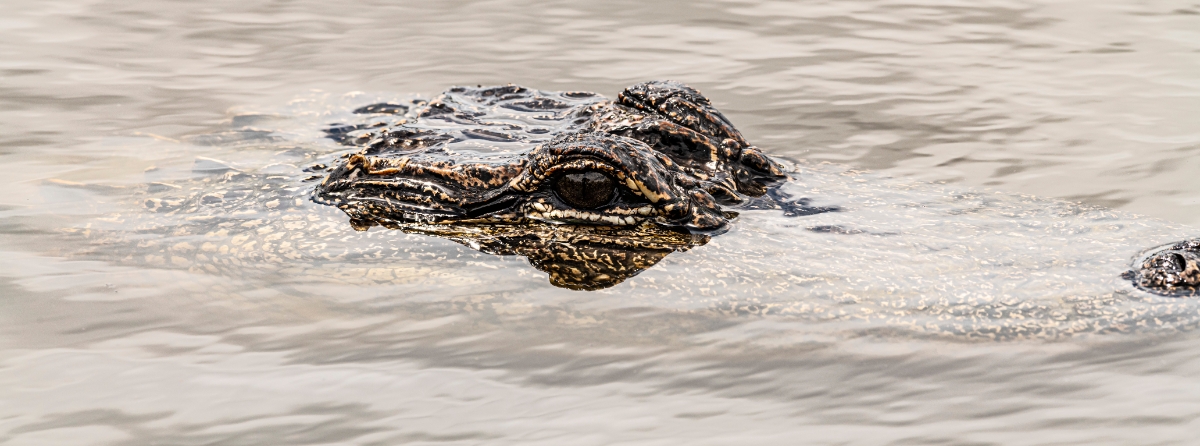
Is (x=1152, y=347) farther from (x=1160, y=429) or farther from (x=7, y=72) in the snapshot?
(x=7, y=72)

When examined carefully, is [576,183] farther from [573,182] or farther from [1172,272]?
[1172,272]

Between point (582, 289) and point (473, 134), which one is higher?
point (473, 134)

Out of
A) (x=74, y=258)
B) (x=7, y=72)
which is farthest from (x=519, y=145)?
(x=7, y=72)

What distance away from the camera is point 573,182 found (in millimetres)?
4453

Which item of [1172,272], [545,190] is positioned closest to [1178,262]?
[1172,272]

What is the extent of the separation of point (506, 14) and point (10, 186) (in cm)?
536

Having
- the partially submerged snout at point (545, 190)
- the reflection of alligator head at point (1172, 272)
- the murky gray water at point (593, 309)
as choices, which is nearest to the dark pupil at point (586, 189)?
the partially submerged snout at point (545, 190)

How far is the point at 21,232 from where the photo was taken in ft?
16.2

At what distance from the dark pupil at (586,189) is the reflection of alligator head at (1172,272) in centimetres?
211

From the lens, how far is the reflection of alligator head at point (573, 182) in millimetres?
4383

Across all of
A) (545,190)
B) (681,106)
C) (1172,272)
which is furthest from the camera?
(681,106)

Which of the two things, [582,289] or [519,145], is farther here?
[519,145]

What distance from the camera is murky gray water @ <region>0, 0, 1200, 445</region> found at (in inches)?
136

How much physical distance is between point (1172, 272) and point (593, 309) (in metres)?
2.19
